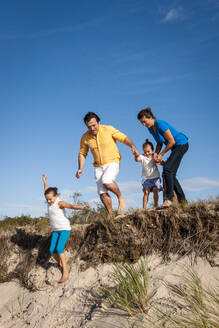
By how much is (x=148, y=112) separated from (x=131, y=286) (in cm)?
357

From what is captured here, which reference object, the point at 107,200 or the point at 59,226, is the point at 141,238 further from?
the point at 59,226

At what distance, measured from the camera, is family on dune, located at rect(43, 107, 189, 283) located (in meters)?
5.71

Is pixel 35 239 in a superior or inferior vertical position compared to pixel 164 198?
inferior

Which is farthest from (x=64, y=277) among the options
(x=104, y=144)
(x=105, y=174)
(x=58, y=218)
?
(x=104, y=144)

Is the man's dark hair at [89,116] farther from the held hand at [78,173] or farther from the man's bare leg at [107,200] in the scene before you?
the man's bare leg at [107,200]

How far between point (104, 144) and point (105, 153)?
198 millimetres

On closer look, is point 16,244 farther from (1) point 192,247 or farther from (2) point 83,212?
(1) point 192,247

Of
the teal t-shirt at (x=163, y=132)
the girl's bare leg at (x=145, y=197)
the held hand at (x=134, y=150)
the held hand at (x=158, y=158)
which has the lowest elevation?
the girl's bare leg at (x=145, y=197)

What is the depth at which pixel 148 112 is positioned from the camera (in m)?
6.30

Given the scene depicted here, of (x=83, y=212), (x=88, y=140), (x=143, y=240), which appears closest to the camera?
(x=143, y=240)

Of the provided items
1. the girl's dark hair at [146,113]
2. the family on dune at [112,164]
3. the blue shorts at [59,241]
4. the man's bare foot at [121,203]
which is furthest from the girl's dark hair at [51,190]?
the girl's dark hair at [146,113]

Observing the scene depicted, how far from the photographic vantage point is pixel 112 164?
6.34m

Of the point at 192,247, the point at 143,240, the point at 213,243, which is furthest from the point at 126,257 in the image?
the point at 213,243

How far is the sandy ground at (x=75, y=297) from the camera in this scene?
13.6ft
